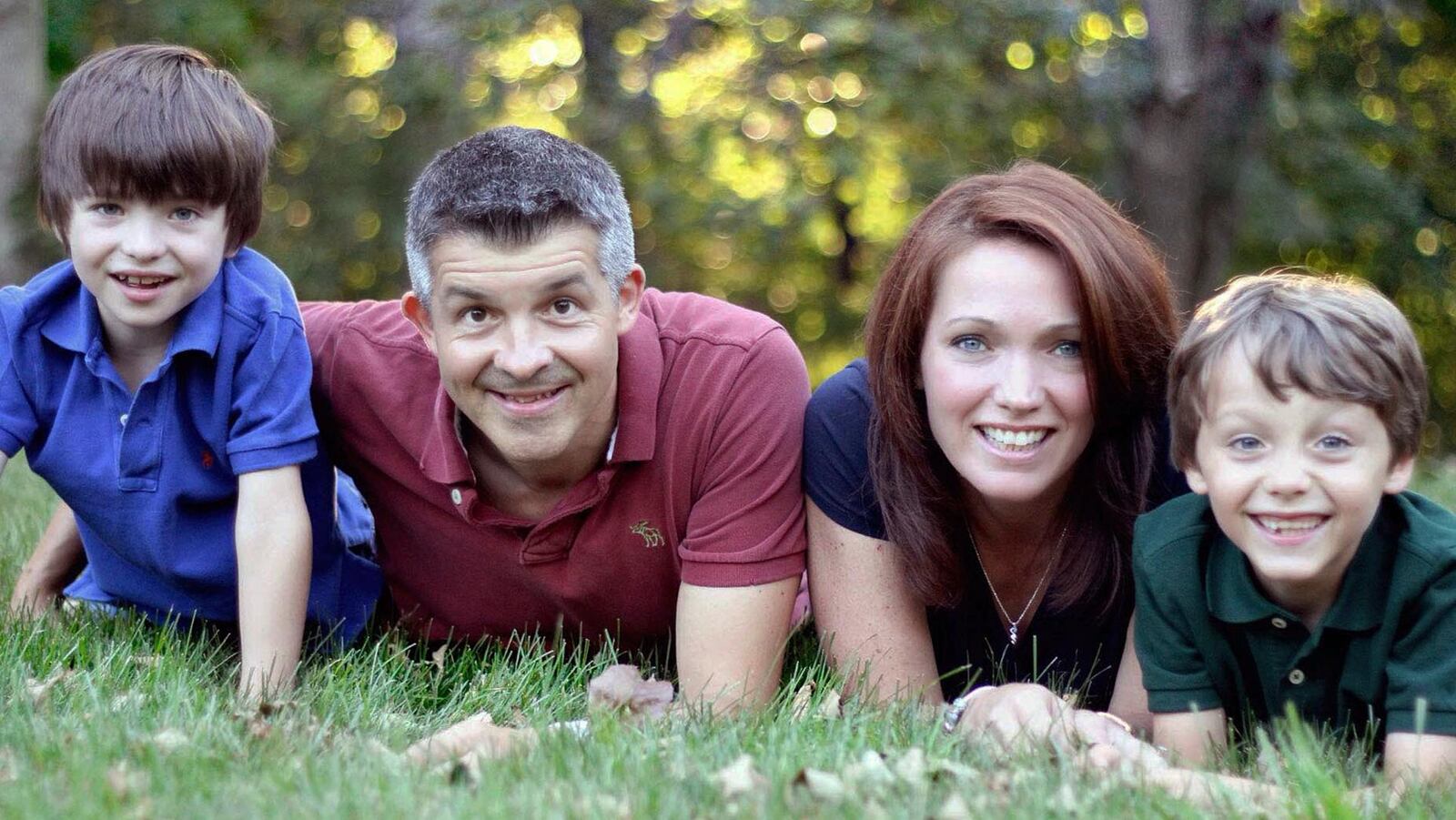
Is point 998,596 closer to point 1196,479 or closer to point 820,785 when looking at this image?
point 1196,479

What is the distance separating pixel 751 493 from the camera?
3707 mm

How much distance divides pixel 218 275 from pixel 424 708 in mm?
1244

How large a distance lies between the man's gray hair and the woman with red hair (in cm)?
69

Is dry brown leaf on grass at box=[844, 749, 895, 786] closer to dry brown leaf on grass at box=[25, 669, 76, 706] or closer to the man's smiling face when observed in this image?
the man's smiling face

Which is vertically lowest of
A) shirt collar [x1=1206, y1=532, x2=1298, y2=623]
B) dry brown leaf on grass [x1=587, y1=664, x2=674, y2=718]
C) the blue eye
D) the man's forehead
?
dry brown leaf on grass [x1=587, y1=664, x2=674, y2=718]

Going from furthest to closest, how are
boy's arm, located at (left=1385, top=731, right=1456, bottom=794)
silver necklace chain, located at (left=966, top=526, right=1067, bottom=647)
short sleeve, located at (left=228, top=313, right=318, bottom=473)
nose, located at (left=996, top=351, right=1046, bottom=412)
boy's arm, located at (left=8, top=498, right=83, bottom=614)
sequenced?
boy's arm, located at (left=8, top=498, right=83, bottom=614), silver necklace chain, located at (left=966, top=526, right=1067, bottom=647), short sleeve, located at (left=228, top=313, right=318, bottom=473), nose, located at (left=996, top=351, right=1046, bottom=412), boy's arm, located at (left=1385, top=731, right=1456, bottom=794)

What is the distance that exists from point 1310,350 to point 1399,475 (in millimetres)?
351

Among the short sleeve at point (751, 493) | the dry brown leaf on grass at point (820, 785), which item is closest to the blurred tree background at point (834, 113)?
the short sleeve at point (751, 493)

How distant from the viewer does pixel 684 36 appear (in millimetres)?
11781

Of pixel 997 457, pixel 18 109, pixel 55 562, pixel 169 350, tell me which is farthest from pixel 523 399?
pixel 18 109

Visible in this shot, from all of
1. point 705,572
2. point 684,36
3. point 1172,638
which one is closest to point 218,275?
point 705,572

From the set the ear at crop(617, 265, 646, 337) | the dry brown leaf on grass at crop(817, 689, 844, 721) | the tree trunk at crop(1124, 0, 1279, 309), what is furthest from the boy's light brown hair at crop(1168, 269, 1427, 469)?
the tree trunk at crop(1124, 0, 1279, 309)

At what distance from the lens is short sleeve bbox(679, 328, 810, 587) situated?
367cm

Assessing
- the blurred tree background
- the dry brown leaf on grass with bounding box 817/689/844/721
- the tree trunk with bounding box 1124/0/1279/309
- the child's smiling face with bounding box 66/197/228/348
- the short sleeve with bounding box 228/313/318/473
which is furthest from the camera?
the blurred tree background
